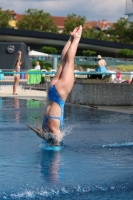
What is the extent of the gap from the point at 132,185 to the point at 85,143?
280 cm

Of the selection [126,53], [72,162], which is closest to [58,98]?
[72,162]

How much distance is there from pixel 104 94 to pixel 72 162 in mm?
9138

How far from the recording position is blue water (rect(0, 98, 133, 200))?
522cm

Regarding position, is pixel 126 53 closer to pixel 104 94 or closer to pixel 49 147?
pixel 104 94

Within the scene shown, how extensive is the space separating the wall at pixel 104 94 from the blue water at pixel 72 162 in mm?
4380

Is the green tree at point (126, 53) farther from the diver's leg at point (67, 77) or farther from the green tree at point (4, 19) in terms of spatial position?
the diver's leg at point (67, 77)

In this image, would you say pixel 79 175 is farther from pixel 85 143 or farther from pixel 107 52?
pixel 107 52

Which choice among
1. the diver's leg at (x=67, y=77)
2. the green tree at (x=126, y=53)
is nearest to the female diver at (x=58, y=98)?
the diver's leg at (x=67, y=77)

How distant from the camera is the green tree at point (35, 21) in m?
121

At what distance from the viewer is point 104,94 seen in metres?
15.8

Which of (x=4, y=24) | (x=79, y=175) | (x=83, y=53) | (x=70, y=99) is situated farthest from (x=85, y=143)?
(x=4, y=24)

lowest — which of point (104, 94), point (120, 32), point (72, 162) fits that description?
point (120, 32)

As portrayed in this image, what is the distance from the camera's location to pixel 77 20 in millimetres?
127688

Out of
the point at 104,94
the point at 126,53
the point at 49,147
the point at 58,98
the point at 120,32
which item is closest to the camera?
the point at 58,98
